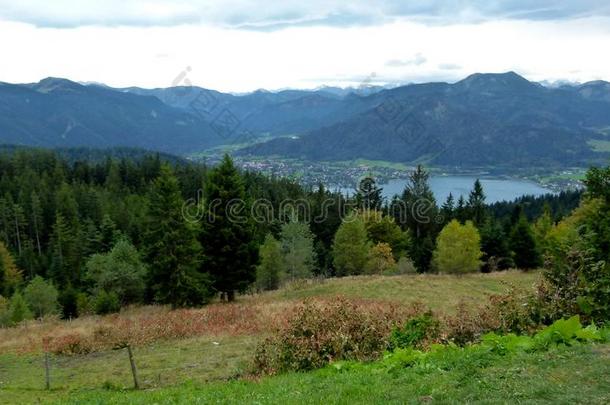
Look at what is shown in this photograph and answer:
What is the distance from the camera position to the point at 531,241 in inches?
2222

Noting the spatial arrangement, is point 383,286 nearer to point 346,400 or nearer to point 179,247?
point 179,247

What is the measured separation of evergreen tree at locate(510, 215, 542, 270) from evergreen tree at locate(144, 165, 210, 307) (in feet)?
122

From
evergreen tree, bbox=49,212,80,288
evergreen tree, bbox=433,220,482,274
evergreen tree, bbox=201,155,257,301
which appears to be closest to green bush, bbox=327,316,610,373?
evergreen tree, bbox=201,155,257,301

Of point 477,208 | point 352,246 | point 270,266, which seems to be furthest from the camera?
point 477,208

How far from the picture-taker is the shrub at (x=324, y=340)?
15641mm

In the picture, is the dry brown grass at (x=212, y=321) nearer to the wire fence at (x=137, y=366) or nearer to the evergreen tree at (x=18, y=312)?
the wire fence at (x=137, y=366)

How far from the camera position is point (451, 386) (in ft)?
33.8

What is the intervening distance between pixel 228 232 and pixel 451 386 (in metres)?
26.1

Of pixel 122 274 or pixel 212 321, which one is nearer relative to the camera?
pixel 212 321

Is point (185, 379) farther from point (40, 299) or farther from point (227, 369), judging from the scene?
point (40, 299)

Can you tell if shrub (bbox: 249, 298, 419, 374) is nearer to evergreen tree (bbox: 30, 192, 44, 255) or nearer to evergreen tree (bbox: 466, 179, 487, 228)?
evergreen tree (bbox: 466, 179, 487, 228)

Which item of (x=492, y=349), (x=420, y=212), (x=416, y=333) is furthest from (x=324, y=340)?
(x=420, y=212)

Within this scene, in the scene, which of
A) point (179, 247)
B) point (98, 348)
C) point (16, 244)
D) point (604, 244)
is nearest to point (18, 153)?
point (16, 244)

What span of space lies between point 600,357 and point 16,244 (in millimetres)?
113832
